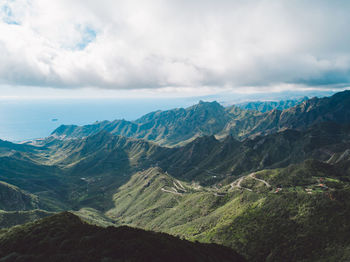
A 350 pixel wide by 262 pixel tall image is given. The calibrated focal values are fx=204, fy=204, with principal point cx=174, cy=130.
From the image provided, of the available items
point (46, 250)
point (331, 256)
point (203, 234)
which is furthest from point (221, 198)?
point (46, 250)

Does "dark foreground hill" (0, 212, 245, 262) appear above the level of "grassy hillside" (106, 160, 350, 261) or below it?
above

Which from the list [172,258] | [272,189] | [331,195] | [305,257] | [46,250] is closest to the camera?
[172,258]

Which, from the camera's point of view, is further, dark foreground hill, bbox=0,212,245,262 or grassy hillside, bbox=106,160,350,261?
grassy hillside, bbox=106,160,350,261

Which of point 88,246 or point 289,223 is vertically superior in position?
point 88,246

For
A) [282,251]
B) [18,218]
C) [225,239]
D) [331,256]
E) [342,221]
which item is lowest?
[18,218]

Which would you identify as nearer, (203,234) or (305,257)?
(305,257)

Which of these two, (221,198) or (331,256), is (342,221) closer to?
(331,256)

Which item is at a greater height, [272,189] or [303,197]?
[303,197]

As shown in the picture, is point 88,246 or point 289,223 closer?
point 88,246
